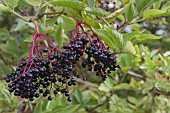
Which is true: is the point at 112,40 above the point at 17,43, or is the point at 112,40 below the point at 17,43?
below

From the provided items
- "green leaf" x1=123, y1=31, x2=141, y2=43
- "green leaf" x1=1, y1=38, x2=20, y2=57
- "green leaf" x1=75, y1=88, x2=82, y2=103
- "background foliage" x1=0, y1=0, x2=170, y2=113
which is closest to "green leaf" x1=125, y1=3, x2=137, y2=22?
"background foliage" x1=0, y1=0, x2=170, y2=113

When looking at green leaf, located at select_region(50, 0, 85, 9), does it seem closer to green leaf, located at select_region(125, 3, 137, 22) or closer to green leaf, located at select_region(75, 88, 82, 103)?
green leaf, located at select_region(125, 3, 137, 22)

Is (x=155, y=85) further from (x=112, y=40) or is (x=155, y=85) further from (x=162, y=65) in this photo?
(x=112, y=40)

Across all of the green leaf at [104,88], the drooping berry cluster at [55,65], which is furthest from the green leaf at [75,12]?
the green leaf at [104,88]

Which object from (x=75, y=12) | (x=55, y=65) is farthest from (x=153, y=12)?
(x=55, y=65)

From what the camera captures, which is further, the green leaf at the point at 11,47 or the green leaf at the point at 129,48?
the green leaf at the point at 11,47

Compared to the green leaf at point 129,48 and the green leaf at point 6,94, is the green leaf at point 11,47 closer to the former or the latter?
the green leaf at point 6,94

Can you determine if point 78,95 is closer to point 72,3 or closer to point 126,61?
point 126,61

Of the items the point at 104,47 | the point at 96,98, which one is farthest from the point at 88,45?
the point at 96,98
